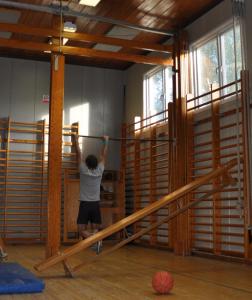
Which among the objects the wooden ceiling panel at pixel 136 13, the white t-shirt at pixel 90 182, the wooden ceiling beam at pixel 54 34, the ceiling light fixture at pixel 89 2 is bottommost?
the white t-shirt at pixel 90 182

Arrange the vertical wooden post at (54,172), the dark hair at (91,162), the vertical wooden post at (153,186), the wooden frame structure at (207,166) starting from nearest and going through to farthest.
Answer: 1. the wooden frame structure at (207,166)
2. the dark hair at (91,162)
3. the vertical wooden post at (54,172)
4. the vertical wooden post at (153,186)

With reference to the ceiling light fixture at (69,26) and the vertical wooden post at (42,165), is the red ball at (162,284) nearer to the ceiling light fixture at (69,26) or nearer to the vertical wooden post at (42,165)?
the ceiling light fixture at (69,26)

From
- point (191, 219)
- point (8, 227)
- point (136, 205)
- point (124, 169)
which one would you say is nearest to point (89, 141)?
point (124, 169)

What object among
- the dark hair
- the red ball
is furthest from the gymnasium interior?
the dark hair

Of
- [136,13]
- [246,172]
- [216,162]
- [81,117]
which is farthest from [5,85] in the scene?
[246,172]

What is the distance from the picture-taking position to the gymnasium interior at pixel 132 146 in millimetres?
4328

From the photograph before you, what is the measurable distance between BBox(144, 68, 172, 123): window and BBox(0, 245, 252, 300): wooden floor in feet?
10.7

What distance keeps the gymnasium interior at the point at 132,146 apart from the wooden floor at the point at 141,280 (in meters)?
0.02

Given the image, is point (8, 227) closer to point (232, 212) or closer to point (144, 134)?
point (144, 134)

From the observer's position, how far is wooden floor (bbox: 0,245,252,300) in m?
3.32

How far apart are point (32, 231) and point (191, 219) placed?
3484 millimetres

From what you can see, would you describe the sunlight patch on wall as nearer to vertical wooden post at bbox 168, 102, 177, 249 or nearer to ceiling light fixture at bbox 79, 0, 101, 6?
vertical wooden post at bbox 168, 102, 177, 249

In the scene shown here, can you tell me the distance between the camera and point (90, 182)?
5789mm

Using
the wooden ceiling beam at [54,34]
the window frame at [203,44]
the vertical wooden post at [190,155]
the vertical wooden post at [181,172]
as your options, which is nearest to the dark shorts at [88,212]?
the vertical wooden post at [181,172]
